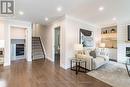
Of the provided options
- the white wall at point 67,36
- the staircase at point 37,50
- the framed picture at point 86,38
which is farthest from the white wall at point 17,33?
the framed picture at point 86,38

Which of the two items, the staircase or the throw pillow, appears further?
the staircase

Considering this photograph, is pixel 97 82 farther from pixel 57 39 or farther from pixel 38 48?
pixel 57 39

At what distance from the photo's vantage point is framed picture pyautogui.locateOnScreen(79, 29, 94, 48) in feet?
20.3

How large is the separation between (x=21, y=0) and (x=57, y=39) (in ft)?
23.0

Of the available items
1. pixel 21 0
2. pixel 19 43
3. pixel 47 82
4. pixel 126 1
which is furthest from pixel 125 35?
pixel 19 43

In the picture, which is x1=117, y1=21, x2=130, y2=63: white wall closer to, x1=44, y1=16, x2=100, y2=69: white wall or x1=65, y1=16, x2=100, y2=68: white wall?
x1=65, y1=16, x2=100, y2=68: white wall

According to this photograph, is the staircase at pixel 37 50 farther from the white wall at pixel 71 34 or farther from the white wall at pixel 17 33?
the white wall at pixel 71 34

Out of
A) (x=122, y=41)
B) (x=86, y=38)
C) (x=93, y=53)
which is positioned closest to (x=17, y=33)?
(x=86, y=38)

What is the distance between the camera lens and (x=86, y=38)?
6676mm

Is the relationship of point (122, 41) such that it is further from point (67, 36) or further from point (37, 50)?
point (37, 50)

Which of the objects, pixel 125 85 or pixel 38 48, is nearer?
pixel 125 85

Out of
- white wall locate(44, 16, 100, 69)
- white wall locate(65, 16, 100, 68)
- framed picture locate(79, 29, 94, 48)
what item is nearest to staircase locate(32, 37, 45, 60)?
white wall locate(44, 16, 100, 69)

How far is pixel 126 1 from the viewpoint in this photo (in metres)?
3.66

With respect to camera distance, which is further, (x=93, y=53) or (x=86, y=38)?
(x=86, y=38)
